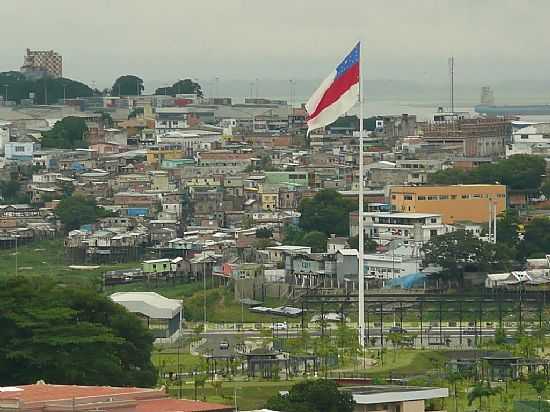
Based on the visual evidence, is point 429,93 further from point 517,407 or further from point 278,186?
point 517,407

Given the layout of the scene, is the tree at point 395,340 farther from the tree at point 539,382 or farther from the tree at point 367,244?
the tree at point 367,244

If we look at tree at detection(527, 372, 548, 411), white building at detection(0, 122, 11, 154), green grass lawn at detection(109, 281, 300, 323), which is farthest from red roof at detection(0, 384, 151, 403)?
white building at detection(0, 122, 11, 154)

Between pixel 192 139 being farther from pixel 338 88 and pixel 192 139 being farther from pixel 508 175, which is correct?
pixel 338 88

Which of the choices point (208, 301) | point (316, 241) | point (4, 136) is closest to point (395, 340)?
point (208, 301)

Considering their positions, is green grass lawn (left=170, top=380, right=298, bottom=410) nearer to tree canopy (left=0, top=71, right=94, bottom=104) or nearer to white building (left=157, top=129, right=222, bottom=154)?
white building (left=157, top=129, right=222, bottom=154)

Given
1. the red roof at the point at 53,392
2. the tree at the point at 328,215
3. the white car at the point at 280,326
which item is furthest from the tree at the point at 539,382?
the tree at the point at 328,215

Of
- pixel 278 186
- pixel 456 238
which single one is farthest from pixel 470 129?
pixel 456 238

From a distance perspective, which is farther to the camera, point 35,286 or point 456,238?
point 456,238
